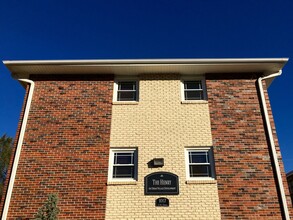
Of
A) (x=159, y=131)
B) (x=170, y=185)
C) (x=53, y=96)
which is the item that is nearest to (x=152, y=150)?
(x=159, y=131)

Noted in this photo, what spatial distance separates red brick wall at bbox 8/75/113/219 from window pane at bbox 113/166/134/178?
1.16 ft

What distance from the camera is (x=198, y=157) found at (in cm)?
828

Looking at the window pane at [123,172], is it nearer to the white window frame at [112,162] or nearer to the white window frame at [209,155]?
the white window frame at [112,162]

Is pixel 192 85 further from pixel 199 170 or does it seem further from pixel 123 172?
pixel 123 172

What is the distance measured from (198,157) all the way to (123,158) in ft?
8.24

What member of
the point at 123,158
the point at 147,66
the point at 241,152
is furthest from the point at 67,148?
the point at 241,152

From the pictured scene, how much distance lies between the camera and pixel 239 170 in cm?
788

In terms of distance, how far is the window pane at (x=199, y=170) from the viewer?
7992 millimetres

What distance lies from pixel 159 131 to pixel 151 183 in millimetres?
1790

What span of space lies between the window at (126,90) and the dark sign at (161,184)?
302 centimetres

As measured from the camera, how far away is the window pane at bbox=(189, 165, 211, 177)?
26.2 feet

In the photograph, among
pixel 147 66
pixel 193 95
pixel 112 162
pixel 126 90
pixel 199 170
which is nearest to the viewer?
pixel 199 170

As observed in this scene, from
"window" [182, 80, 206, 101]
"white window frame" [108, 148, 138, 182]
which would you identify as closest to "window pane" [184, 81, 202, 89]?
"window" [182, 80, 206, 101]

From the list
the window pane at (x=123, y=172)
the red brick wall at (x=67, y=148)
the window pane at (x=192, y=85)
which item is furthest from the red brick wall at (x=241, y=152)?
the red brick wall at (x=67, y=148)
